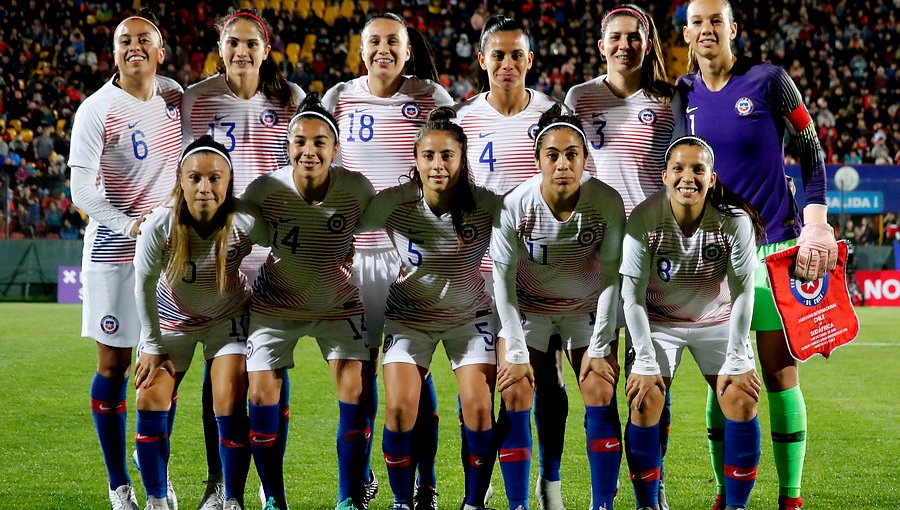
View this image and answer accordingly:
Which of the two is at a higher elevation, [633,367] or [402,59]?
[402,59]

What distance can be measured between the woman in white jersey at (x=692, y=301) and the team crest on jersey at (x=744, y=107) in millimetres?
341

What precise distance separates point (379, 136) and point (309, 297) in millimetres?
843

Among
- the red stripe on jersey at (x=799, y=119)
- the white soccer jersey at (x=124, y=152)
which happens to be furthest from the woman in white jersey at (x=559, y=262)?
the white soccer jersey at (x=124, y=152)

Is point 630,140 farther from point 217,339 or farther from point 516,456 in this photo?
point 217,339

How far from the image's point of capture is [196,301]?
4227mm

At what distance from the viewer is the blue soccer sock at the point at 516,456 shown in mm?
4066

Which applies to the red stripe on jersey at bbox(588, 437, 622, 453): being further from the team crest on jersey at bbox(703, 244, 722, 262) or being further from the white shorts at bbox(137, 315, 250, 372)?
the white shorts at bbox(137, 315, 250, 372)

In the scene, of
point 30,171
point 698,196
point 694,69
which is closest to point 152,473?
point 698,196

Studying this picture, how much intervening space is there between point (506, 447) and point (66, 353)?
722cm

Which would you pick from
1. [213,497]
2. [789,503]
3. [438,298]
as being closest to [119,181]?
[213,497]

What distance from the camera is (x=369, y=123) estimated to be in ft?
15.2

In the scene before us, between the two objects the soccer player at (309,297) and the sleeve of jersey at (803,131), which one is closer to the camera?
the soccer player at (309,297)

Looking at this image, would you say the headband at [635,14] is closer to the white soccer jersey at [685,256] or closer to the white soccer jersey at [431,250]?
the white soccer jersey at [685,256]

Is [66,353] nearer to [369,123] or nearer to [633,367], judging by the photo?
[369,123]
